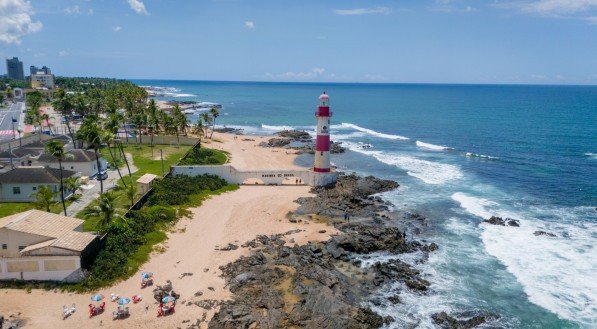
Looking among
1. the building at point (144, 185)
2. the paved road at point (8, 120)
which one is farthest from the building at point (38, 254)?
the paved road at point (8, 120)

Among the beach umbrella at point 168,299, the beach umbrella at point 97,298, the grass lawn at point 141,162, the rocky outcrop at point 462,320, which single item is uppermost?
the grass lawn at point 141,162

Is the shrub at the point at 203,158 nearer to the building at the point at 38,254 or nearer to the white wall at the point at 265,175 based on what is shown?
the white wall at the point at 265,175

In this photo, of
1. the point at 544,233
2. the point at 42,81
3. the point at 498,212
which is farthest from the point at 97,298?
the point at 42,81

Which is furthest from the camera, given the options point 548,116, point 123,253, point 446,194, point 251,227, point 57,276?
point 548,116

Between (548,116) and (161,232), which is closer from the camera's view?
(161,232)

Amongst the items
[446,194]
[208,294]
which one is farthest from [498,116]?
[208,294]

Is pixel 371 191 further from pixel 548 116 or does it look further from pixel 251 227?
pixel 548 116

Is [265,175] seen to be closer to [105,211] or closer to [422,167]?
[105,211]
